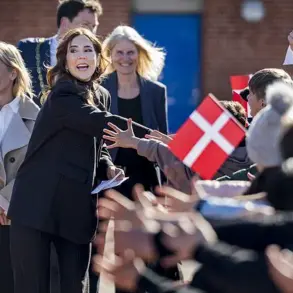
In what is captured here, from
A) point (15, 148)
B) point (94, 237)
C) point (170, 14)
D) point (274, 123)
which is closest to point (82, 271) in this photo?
point (94, 237)

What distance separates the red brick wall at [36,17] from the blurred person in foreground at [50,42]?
20.0 feet

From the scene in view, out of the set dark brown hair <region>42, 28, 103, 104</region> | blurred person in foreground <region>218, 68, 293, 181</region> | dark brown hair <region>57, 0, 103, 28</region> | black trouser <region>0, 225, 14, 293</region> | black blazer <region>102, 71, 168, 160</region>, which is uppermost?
dark brown hair <region>57, 0, 103, 28</region>

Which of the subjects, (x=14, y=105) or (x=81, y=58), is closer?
(x=81, y=58)

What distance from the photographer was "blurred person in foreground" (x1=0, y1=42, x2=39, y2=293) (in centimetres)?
578

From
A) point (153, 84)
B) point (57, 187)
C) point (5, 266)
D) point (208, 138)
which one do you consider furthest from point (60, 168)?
point (153, 84)

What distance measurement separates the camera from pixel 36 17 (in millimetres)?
13453

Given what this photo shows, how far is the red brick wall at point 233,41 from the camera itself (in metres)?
13.5

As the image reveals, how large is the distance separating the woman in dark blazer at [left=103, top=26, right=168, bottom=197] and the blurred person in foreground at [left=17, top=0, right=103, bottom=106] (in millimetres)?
293

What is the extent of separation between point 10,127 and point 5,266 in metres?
0.88

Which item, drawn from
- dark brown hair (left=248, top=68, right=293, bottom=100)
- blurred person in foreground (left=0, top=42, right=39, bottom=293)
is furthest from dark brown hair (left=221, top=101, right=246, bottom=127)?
blurred person in foreground (left=0, top=42, right=39, bottom=293)

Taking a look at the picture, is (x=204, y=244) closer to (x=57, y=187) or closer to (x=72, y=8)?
(x=57, y=187)

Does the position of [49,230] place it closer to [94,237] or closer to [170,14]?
[94,237]

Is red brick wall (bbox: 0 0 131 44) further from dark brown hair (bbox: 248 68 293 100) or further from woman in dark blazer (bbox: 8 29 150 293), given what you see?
woman in dark blazer (bbox: 8 29 150 293)

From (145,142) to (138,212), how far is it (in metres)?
2.32
